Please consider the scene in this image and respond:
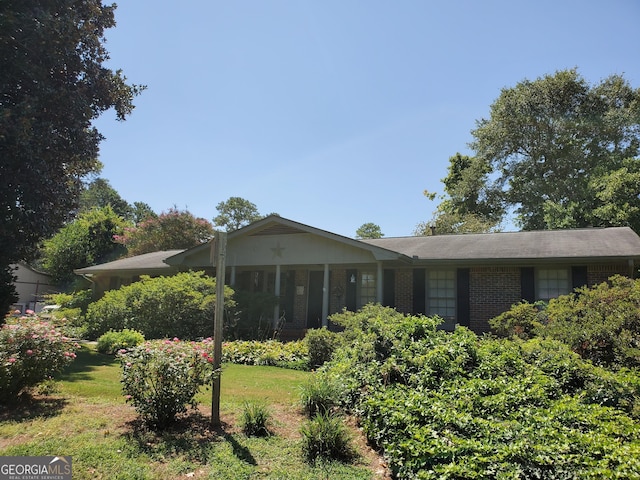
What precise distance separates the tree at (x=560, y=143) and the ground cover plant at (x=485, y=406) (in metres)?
22.0

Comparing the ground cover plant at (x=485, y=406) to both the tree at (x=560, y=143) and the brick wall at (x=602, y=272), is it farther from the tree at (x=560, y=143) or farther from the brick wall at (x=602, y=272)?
the tree at (x=560, y=143)

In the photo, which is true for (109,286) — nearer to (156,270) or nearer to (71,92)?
(156,270)

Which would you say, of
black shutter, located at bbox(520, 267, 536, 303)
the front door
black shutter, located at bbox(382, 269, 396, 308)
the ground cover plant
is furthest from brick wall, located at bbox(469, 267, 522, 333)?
the ground cover plant

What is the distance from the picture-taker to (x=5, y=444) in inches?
174

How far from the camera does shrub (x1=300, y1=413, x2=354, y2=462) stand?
445 cm

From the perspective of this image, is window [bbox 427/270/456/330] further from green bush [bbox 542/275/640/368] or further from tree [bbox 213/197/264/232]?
tree [bbox 213/197/264/232]

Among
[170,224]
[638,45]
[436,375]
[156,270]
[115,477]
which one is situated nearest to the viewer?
[115,477]

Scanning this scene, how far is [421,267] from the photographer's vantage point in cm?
1489

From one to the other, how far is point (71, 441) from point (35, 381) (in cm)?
191

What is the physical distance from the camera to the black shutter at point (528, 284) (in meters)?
13.3

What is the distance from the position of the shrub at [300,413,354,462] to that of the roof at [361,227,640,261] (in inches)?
395

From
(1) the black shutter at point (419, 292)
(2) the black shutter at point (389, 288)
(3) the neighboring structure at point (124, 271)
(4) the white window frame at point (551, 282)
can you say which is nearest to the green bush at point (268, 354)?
(2) the black shutter at point (389, 288)

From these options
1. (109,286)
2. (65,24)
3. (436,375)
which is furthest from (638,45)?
(109,286)

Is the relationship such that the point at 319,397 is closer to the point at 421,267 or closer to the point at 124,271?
the point at 421,267
